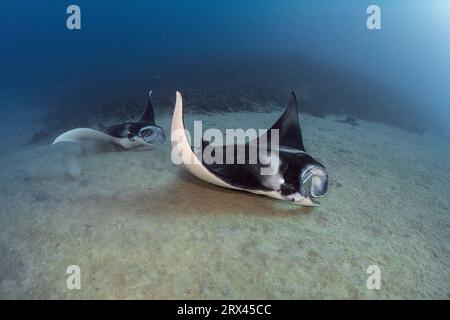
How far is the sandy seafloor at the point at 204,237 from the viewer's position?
2.34m

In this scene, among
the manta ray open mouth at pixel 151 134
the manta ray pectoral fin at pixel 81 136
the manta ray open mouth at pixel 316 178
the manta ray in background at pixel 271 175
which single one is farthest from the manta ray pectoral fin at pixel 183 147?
the manta ray pectoral fin at pixel 81 136

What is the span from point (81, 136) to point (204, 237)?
3.31m

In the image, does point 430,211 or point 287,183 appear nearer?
point 287,183

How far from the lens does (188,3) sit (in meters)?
58.6

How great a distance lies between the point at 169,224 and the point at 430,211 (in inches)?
141

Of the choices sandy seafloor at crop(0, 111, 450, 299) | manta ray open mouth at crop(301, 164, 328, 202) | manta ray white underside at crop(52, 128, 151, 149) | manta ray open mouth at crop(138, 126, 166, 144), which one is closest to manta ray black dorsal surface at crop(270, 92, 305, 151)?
sandy seafloor at crop(0, 111, 450, 299)

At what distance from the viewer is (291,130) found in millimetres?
4391

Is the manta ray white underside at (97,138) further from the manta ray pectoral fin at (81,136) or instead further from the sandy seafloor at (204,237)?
the sandy seafloor at (204,237)

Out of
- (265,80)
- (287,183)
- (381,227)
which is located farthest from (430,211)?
(265,80)

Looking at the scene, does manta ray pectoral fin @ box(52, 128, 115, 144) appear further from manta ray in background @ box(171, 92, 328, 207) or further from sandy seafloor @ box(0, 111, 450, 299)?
manta ray in background @ box(171, 92, 328, 207)

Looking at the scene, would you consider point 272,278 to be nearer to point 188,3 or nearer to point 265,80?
point 265,80

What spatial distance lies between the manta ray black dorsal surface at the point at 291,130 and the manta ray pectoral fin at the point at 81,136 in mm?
3067

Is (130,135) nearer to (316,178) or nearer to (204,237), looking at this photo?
(204,237)

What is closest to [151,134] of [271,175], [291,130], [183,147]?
[183,147]
